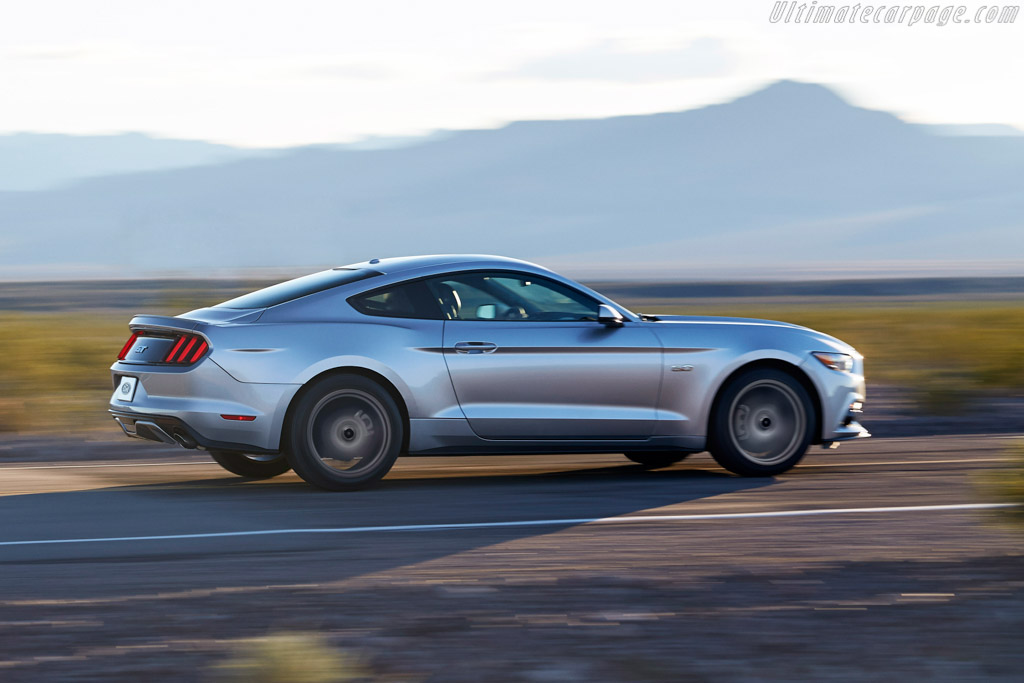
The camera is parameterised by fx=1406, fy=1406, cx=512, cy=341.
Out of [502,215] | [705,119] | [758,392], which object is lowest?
[758,392]

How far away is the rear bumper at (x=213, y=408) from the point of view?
8.57 m

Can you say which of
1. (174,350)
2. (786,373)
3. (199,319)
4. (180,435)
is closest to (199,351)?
(174,350)

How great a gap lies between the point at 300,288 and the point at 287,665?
4.70 m

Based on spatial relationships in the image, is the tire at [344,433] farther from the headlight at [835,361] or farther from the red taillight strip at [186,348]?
the headlight at [835,361]

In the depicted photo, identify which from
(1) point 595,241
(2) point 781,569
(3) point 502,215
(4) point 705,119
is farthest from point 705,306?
(4) point 705,119

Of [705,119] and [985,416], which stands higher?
[705,119]

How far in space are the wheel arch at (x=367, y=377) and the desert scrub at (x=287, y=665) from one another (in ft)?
12.4

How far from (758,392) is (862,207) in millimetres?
133833

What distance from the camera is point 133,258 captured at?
12250 centimetres

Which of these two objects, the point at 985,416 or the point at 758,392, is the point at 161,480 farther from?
the point at 985,416

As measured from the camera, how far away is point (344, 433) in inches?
348

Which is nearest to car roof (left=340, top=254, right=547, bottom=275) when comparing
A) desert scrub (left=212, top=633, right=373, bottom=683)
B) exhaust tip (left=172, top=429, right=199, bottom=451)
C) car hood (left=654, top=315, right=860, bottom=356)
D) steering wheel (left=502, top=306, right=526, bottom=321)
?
steering wheel (left=502, top=306, right=526, bottom=321)

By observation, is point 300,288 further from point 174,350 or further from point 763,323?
point 763,323

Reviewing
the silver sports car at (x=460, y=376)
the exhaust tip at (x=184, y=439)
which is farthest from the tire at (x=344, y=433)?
the exhaust tip at (x=184, y=439)
